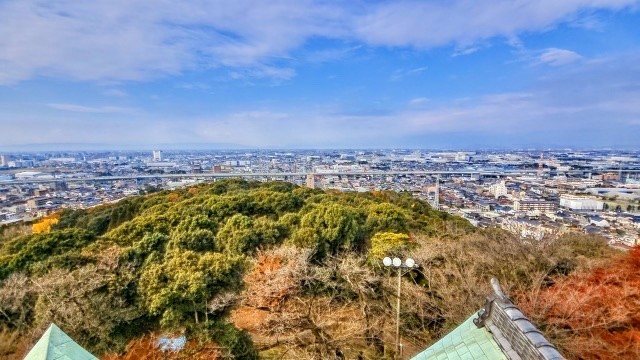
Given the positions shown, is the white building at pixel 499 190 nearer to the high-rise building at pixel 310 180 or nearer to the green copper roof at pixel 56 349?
the high-rise building at pixel 310 180

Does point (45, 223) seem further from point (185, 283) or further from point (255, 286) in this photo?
point (255, 286)

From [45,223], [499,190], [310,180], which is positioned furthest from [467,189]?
[45,223]

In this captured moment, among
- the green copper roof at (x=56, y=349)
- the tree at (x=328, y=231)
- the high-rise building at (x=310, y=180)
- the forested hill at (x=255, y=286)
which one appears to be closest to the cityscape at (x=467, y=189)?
the high-rise building at (x=310, y=180)

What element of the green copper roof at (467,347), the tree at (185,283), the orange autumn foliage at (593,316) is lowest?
the tree at (185,283)

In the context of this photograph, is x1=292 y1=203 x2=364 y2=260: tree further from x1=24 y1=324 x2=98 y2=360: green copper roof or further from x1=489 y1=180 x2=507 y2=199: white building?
x1=489 y1=180 x2=507 y2=199: white building

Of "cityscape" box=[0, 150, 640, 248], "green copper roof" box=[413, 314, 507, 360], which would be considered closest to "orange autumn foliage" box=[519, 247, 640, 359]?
"cityscape" box=[0, 150, 640, 248]

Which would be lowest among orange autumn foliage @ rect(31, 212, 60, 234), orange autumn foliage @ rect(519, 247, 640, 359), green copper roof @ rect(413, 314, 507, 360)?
orange autumn foliage @ rect(31, 212, 60, 234)

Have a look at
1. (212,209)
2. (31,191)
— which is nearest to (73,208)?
(31,191)
